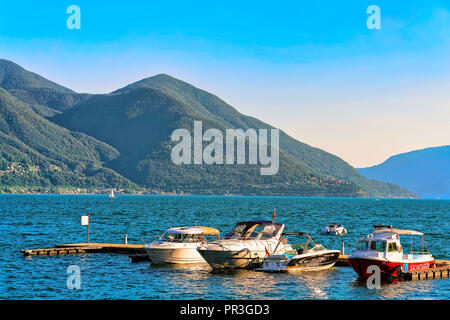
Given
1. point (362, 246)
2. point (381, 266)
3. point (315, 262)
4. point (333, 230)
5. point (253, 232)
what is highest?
point (253, 232)

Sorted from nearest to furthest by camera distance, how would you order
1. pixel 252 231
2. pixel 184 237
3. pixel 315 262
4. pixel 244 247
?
pixel 315 262, pixel 244 247, pixel 252 231, pixel 184 237

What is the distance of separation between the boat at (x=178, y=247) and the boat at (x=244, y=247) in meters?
2.88

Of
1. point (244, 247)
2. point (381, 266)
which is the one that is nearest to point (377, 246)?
point (381, 266)

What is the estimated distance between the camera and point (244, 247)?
45.3 m

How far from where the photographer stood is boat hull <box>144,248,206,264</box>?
4725 cm

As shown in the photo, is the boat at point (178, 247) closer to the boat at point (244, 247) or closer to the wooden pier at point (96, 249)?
the boat at point (244, 247)

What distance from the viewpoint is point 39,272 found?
42375mm

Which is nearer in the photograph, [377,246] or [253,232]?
[377,246]

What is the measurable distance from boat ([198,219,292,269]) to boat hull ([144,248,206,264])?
3213 millimetres

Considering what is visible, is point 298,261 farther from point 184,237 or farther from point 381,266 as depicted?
point 184,237

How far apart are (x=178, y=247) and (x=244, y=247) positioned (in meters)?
5.93
